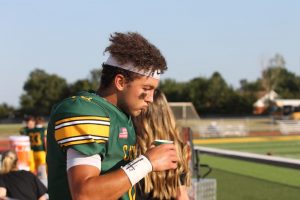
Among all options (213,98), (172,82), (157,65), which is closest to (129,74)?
(157,65)

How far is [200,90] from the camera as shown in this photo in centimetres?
7781

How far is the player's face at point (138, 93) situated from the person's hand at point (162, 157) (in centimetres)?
22

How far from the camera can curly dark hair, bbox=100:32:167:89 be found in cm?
244

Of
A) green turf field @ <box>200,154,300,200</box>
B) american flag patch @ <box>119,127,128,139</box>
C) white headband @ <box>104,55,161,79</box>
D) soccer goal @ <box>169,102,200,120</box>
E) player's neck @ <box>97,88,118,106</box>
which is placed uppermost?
soccer goal @ <box>169,102,200,120</box>

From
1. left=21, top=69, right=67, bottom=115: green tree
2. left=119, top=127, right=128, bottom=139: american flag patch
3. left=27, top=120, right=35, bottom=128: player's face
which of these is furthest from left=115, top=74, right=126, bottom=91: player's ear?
left=21, top=69, right=67, bottom=115: green tree

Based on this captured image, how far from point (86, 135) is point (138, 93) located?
0.36m

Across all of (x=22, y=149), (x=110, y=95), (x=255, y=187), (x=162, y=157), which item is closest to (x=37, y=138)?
(x=22, y=149)

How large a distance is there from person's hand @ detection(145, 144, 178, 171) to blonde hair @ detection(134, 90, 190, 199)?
1310 millimetres

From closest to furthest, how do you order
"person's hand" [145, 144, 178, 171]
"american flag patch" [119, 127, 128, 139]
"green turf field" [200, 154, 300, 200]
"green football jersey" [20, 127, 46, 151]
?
1. "person's hand" [145, 144, 178, 171]
2. "american flag patch" [119, 127, 128, 139]
3. "green turf field" [200, 154, 300, 200]
4. "green football jersey" [20, 127, 46, 151]

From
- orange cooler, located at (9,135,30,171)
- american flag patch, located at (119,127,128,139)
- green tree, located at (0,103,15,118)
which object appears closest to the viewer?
american flag patch, located at (119,127,128,139)

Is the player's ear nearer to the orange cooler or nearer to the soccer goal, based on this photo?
the orange cooler

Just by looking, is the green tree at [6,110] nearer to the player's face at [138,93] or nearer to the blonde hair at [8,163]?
the blonde hair at [8,163]

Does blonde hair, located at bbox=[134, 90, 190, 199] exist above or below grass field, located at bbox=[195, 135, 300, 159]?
above

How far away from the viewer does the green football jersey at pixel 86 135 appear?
2211mm
